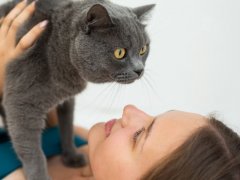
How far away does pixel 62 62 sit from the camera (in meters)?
0.99

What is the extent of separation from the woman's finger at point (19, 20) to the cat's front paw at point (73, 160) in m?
0.42

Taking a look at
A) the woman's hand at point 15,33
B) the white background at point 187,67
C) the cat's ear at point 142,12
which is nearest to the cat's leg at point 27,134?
the woman's hand at point 15,33

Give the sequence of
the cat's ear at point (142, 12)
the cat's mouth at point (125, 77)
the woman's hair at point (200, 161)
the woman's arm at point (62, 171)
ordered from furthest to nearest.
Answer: the woman's arm at point (62, 171), the cat's ear at point (142, 12), the cat's mouth at point (125, 77), the woman's hair at point (200, 161)

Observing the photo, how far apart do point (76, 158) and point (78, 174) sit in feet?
0.24

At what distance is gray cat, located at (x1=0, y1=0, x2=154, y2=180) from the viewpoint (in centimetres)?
90

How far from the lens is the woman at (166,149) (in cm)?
81

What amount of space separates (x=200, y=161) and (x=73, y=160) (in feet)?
1.74

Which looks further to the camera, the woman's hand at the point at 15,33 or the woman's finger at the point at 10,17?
the woman's finger at the point at 10,17

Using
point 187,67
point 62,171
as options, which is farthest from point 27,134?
point 187,67

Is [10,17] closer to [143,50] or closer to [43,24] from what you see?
[43,24]

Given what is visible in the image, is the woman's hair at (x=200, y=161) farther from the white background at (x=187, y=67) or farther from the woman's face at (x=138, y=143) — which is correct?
the white background at (x=187, y=67)

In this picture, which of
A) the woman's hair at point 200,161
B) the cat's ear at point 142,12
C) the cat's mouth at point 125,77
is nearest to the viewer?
the woman's hair at point 200,161

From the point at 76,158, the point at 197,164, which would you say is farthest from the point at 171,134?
the point at 76,158

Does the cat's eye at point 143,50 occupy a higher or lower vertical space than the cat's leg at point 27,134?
higher
